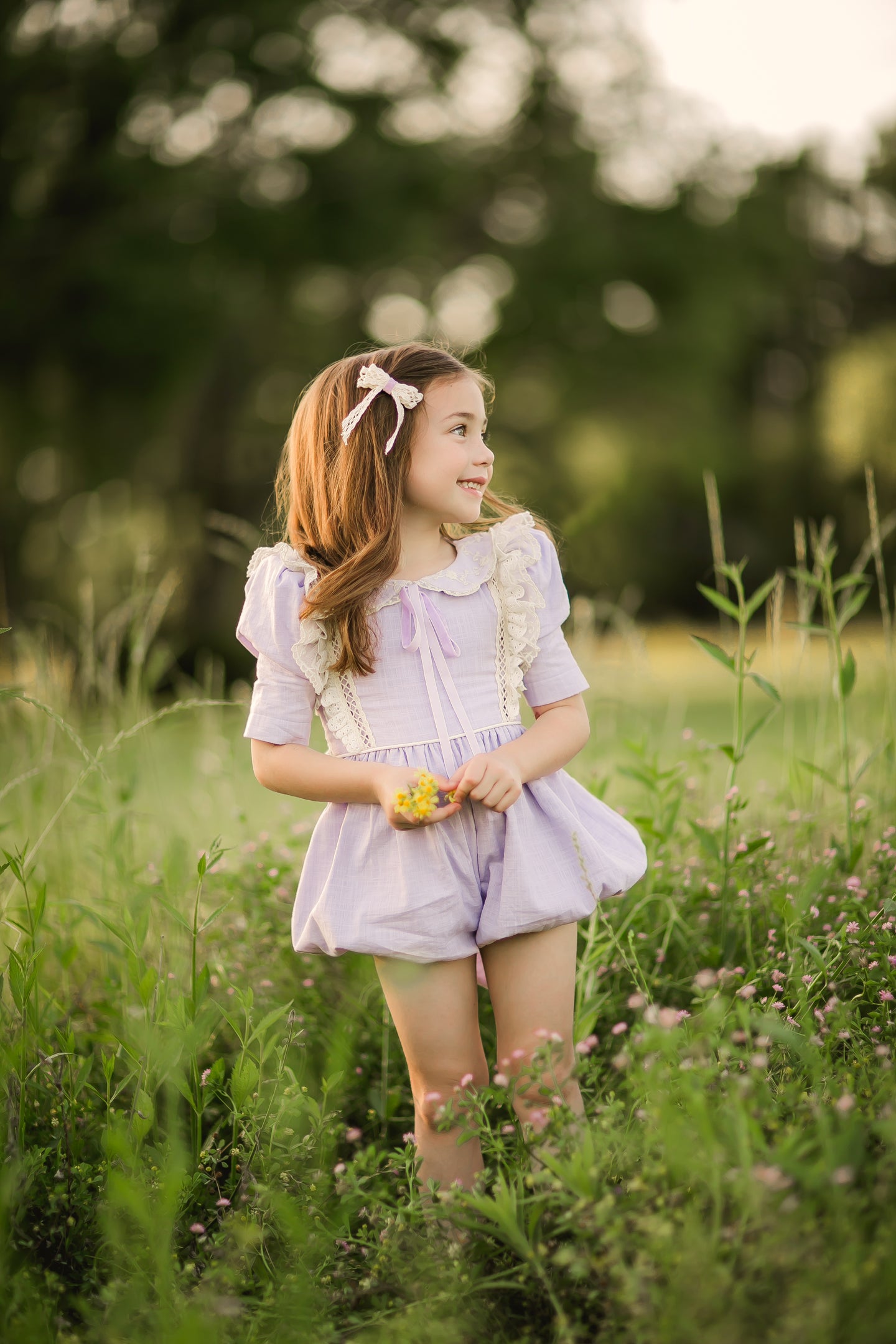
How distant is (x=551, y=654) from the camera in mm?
2029

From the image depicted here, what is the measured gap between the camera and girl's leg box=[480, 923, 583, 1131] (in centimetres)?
183

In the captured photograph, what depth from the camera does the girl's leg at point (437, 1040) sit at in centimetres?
182

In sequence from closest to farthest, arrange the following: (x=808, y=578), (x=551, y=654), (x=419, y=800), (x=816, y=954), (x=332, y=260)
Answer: (x=419, y=800), (x=816, y=954), (x=551, y=654), (x=808, y=578), (x=332, y=260)

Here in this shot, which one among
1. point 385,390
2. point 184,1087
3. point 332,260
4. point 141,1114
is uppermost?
point 332,260

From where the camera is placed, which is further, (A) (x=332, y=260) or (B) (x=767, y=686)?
(A) (x=332, y=260)

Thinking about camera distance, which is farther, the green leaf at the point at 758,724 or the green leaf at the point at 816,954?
the green leaf at the point at 758,724

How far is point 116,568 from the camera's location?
11883 mm

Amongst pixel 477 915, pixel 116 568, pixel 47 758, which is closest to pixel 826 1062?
pixel 477 915

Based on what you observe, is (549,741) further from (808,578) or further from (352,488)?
(808,578)

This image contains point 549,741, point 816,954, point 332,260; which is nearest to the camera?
point 816,954

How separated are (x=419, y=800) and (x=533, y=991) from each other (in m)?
0.43

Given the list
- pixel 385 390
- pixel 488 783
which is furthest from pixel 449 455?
pixel 488 783

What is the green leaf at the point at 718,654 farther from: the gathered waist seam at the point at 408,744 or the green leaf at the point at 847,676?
the gathered waist seam at the point at 408,744

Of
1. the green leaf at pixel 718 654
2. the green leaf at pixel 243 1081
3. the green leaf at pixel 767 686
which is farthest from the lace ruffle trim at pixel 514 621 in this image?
the green leaf at pixel 243 1081
